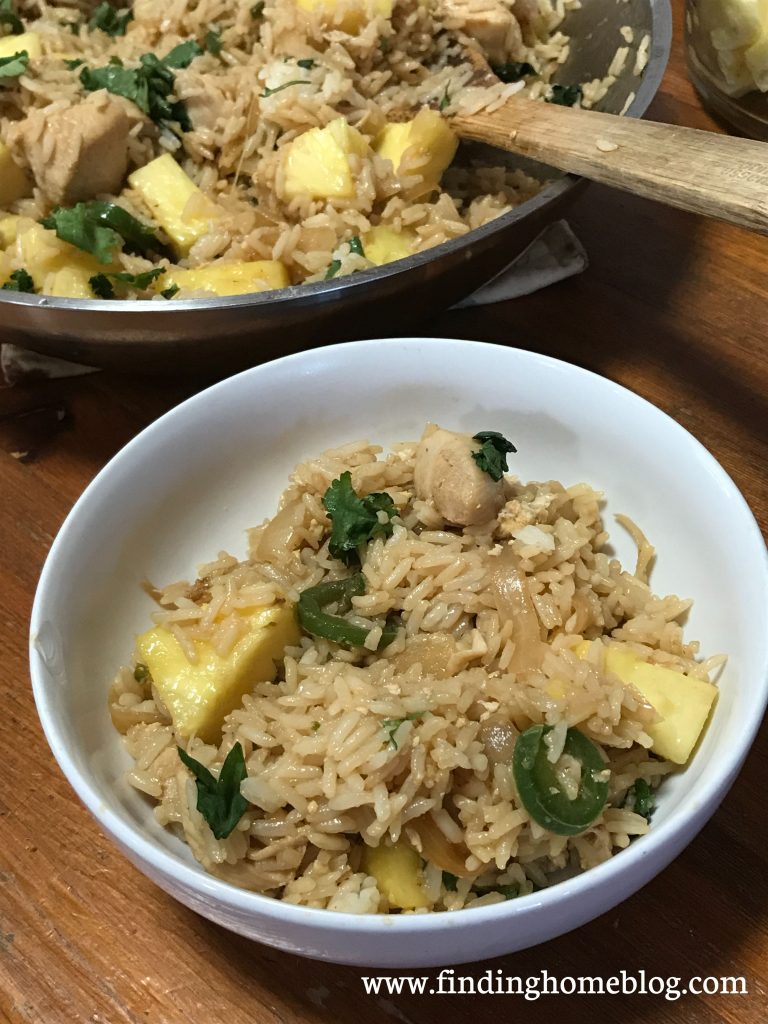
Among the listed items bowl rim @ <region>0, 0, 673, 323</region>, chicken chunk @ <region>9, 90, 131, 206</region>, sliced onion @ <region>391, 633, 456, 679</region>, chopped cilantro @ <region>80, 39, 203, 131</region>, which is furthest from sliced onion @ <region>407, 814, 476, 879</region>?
chopped cilantro @ <region>80, 39, 203, 131</region>

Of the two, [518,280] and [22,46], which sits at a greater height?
[22,46]

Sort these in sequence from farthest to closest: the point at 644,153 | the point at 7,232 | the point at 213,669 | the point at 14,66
A: the point at 14,66
the point at 7,232
the point at 644,153
the point at 213,669

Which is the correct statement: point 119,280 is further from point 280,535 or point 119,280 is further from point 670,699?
point 670,699

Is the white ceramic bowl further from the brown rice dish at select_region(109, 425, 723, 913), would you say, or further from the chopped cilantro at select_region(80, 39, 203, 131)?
the chopped cilantro at select_region(80, 39, 203, 131)

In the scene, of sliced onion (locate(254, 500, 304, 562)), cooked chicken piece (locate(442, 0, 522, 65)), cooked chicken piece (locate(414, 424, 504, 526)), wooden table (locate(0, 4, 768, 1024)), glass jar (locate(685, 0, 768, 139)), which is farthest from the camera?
cooked chicken piece (locate(442, 0, 522, 65))

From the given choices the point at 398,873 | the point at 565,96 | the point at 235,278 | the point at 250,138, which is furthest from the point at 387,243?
the point at 398,873

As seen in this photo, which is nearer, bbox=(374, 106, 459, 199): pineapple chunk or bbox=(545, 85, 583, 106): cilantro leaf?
bbox=(374, 106, 459, 199): pineapple chunk

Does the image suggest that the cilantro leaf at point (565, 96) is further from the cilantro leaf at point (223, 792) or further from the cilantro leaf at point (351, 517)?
the cilantro leaf at point (223, 792)
